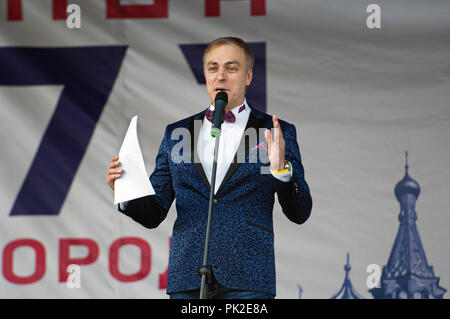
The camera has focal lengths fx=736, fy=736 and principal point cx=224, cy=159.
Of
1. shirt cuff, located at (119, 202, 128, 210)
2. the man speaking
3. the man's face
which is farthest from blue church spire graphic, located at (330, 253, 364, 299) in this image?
shirt cuff, located at (119, 202, 128, 210)

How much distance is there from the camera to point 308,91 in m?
3.85

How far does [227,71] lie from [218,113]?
28cm

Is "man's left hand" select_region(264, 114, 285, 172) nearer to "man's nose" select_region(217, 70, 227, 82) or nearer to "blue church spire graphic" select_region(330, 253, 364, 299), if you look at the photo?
"man's nose" select_region(217, 70, 227, 82)

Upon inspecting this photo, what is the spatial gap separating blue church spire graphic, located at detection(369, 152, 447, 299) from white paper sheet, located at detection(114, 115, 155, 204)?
2.07m

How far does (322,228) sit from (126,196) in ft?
6.54

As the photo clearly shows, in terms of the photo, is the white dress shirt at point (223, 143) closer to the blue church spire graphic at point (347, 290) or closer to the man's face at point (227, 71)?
the man's face at point (227, 71)

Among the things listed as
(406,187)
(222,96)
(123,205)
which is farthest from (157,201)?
(406,187)

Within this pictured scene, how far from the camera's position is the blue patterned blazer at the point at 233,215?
212 centimetres

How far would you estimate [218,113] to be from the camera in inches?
78.0

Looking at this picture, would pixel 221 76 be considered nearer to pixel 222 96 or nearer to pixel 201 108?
pixel 222 96

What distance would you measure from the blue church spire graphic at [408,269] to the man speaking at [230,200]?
1.65 metres

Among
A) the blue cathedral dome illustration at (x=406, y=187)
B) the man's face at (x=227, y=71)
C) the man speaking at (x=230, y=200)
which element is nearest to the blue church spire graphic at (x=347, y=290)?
the blue cathedral dome illustration at (x=406, y=187)

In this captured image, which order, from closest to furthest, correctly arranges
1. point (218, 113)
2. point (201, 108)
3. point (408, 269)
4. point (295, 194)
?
point (218, 113) → point (295, 194) → point (408, 269) → point (201, 108)

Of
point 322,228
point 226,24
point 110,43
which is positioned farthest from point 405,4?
point 110,43
